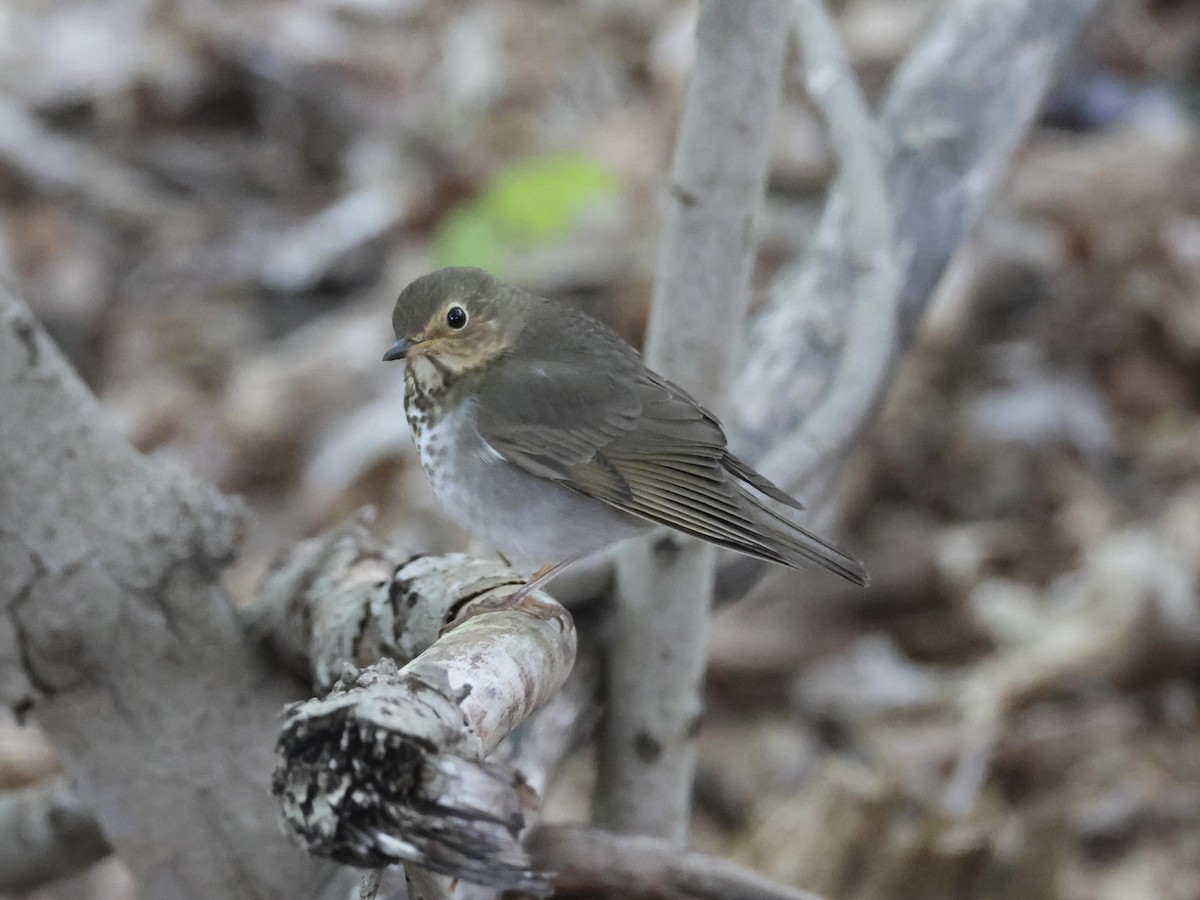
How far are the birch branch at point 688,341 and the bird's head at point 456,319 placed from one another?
10.9 inches

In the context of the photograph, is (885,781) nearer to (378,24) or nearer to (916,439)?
(916,439)

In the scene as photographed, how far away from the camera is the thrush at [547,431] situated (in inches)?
96.1

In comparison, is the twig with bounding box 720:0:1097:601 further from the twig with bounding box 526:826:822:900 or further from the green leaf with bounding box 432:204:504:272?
the green leaf with bounding box 432:204:504:272

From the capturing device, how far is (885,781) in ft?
10.2

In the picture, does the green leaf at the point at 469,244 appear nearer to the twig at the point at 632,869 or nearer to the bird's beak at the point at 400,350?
the bird's beak at the point at 400,350

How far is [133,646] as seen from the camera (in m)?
2.49

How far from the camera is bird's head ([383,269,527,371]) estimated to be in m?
2.55

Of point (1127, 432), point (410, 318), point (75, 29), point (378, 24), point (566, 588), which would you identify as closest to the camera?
point (410, 318)

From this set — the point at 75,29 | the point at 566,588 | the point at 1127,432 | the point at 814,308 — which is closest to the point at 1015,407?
the point at 1127,432

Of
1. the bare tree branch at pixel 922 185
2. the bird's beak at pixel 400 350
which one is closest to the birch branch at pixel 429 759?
the bird's beak at pixel 400 350

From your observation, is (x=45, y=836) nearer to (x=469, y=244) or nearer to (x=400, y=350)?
(x=400, y=350)

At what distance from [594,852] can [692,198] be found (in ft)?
3.68

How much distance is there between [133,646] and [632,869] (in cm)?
95

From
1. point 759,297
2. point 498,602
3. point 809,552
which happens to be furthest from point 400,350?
point 759,297
